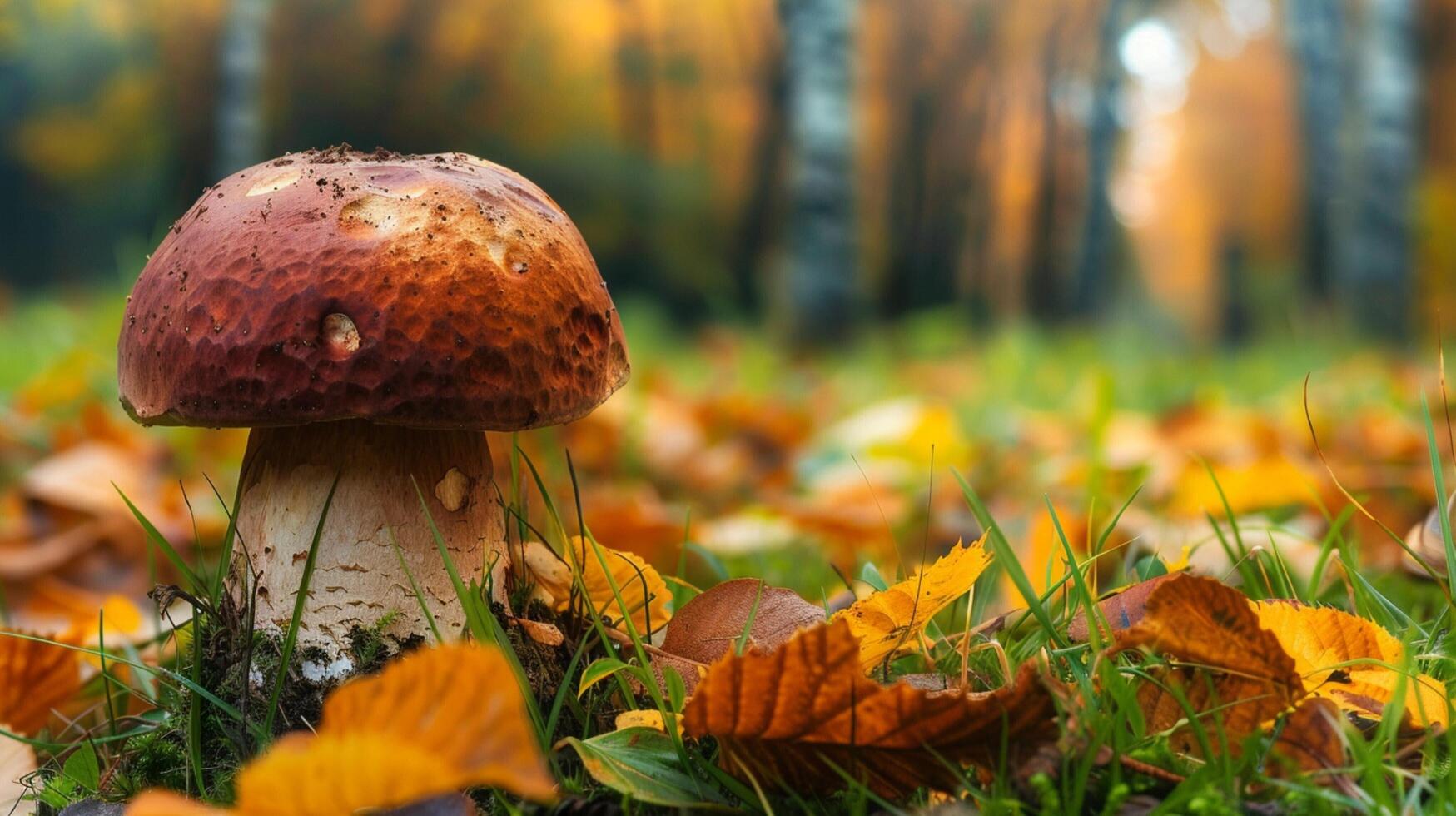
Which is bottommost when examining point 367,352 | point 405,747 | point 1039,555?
point 1039,555

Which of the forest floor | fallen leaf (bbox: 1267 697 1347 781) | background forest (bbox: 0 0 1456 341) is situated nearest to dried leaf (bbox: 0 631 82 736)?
the forest floor

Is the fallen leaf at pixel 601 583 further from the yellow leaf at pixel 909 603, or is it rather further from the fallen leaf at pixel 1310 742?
the fallen leaf at pixel 1310 742

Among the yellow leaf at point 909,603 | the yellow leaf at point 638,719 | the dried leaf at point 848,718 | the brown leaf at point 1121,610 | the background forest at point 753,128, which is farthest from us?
the background forest at point 753,128

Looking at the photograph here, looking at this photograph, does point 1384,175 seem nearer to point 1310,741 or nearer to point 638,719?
point 1310,741

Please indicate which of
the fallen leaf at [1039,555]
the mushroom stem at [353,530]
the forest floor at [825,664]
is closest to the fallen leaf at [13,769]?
the forest floor at [825,664]

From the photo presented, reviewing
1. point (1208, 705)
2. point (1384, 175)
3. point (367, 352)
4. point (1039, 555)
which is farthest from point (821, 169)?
point (1208, 705)

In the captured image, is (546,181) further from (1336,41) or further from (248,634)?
(1336,41)

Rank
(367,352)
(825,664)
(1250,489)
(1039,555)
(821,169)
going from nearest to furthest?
(825,664), (367,352), (1039,555), (1250,489), (821,169)
